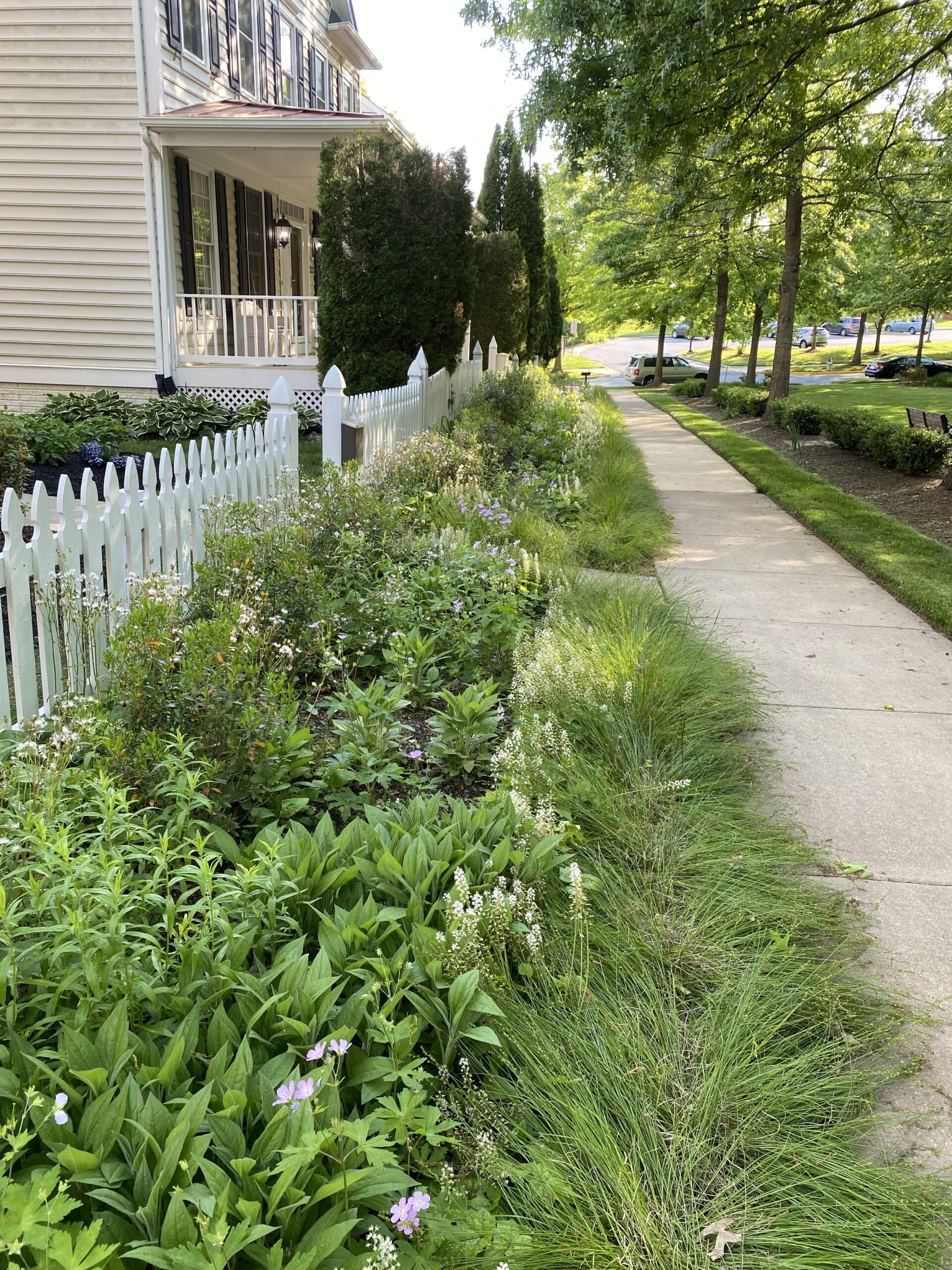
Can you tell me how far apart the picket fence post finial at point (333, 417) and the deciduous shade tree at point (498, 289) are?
428 inches

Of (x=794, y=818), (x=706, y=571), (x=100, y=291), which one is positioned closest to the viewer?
(x=794, y=818)

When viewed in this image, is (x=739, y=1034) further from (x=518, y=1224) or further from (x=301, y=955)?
(x=301, y=955)

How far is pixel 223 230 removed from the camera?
15094 millimetres

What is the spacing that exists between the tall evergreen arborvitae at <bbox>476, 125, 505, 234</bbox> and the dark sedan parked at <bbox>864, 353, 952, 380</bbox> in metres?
26.1

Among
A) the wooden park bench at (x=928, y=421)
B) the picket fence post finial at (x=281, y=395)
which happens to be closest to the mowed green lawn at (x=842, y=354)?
the wooden park bench at (x=928, y=421)

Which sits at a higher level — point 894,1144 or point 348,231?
point 348,231

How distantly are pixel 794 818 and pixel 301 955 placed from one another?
215 centimetres

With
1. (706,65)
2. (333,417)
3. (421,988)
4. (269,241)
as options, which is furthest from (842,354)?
(421,988)

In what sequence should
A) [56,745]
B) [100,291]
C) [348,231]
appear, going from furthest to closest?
1. [100,291]
2. [348,231]
3. [56,745]

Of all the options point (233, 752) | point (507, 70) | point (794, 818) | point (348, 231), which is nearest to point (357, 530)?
point (233, 752)

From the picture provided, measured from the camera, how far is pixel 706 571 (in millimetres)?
7254

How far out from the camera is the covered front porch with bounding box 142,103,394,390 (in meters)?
12.5

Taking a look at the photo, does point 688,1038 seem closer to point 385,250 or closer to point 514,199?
point 385,250

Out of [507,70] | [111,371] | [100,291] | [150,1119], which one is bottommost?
[150,1119]
